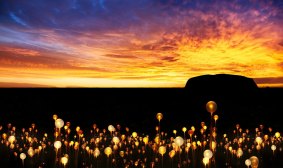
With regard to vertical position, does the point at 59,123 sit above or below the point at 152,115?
above

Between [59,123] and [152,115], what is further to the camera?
[152,115]

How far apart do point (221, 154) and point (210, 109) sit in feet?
28.6

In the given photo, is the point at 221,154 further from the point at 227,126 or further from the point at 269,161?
the point at 227,126

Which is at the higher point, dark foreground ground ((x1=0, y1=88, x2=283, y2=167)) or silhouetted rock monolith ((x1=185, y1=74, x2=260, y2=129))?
silhouetted rock monolith ((x1=185, y1=74, x2=260, y2=129))

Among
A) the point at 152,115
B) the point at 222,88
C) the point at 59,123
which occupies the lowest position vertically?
the point at 152,115

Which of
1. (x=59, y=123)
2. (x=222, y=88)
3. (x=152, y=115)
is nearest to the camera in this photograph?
(x=59, y=123)

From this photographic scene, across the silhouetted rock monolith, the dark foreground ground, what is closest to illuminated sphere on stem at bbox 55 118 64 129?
the dark foreground ground

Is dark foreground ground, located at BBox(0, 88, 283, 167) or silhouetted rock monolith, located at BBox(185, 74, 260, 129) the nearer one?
dark foreground ground, located at BBox(0, 88, 283, 167)

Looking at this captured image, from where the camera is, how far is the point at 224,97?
83.4 metres

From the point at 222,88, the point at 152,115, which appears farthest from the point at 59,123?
the point at 222,88

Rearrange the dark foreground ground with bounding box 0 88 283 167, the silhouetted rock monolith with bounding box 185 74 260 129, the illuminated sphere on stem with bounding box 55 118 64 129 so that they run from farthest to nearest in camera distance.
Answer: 1. the silhouetted rock monolith with bounding box 185 74 260 129
2. the dark foreground ground with bounding box 0 88 283 167
3. the illuminated sphere on stem with bounding box 55 118 64 129

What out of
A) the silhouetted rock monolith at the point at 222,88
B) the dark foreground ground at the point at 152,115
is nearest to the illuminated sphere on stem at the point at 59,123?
the dark foreground ground at the point at 152,115

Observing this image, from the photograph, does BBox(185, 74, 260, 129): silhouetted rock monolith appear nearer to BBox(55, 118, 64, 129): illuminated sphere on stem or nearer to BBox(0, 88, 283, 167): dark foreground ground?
BBox(0, 88, 283, 167): dark foreground ground

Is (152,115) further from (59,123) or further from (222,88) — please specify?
(222,88)
